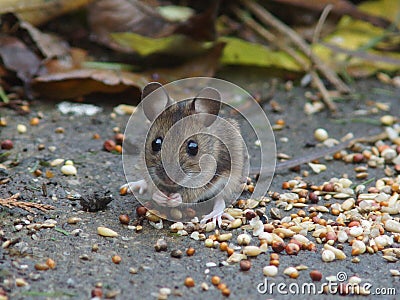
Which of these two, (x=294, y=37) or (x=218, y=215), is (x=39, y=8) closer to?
(x=294, y=37)

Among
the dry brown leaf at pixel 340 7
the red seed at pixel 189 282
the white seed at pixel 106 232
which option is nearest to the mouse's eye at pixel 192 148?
the white seed at pixel 106 232

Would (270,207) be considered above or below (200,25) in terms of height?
below

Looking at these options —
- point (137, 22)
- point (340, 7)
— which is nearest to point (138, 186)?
point (137, 22)

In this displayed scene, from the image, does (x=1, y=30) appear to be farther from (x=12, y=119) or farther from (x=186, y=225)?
(x=186, y=225)

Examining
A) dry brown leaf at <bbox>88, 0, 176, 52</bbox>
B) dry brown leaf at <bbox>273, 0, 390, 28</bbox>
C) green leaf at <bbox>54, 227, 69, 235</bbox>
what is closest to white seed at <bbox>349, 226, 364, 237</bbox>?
green leaf at <bbox>54, 227, 69, 235</bbox>

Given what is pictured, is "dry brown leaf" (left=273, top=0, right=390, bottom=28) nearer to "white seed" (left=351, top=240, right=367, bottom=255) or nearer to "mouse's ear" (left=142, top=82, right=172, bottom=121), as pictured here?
"mouse's ear" (left=142, top=82, right=172, bottom=121)

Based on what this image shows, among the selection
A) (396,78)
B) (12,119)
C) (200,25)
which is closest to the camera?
(12,119)

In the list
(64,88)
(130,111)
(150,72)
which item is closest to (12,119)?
(64,88)
